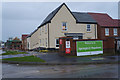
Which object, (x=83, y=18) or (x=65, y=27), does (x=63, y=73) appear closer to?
(x=65, y=27)

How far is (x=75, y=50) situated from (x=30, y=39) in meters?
22.2

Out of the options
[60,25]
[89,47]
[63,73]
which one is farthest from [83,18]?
[63,73]

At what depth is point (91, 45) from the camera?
18.1 m

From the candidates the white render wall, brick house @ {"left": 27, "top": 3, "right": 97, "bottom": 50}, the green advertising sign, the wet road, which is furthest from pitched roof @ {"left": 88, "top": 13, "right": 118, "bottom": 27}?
the wet road

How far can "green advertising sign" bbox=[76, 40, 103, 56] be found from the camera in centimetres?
1745

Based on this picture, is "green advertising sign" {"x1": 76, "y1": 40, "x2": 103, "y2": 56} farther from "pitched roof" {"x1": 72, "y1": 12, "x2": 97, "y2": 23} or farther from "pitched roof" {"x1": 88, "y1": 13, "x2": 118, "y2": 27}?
"pitched roof" {"x1": 88, "y1": 13, "x2": 118, "y2": 27}

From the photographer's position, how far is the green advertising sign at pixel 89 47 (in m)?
17.5

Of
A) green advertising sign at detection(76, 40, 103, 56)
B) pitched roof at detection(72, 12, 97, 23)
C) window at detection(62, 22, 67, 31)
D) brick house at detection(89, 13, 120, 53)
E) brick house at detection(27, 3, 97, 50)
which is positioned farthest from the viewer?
brick house at detection(89, 13, 120, 53)

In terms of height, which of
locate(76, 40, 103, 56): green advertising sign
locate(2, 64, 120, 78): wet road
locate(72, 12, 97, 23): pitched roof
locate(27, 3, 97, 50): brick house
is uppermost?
locate(72, 12, 97, 23): pitched roof

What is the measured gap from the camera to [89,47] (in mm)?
17922

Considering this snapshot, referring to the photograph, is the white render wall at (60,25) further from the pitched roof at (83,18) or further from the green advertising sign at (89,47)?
the green advertising sign at (89,47)

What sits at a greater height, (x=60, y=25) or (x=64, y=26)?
(x=60, y=25)

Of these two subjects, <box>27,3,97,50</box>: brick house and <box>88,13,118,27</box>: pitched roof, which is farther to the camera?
<box>88,13,118,27</box>: pitched roof

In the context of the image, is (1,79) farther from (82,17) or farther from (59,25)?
(82,17)
